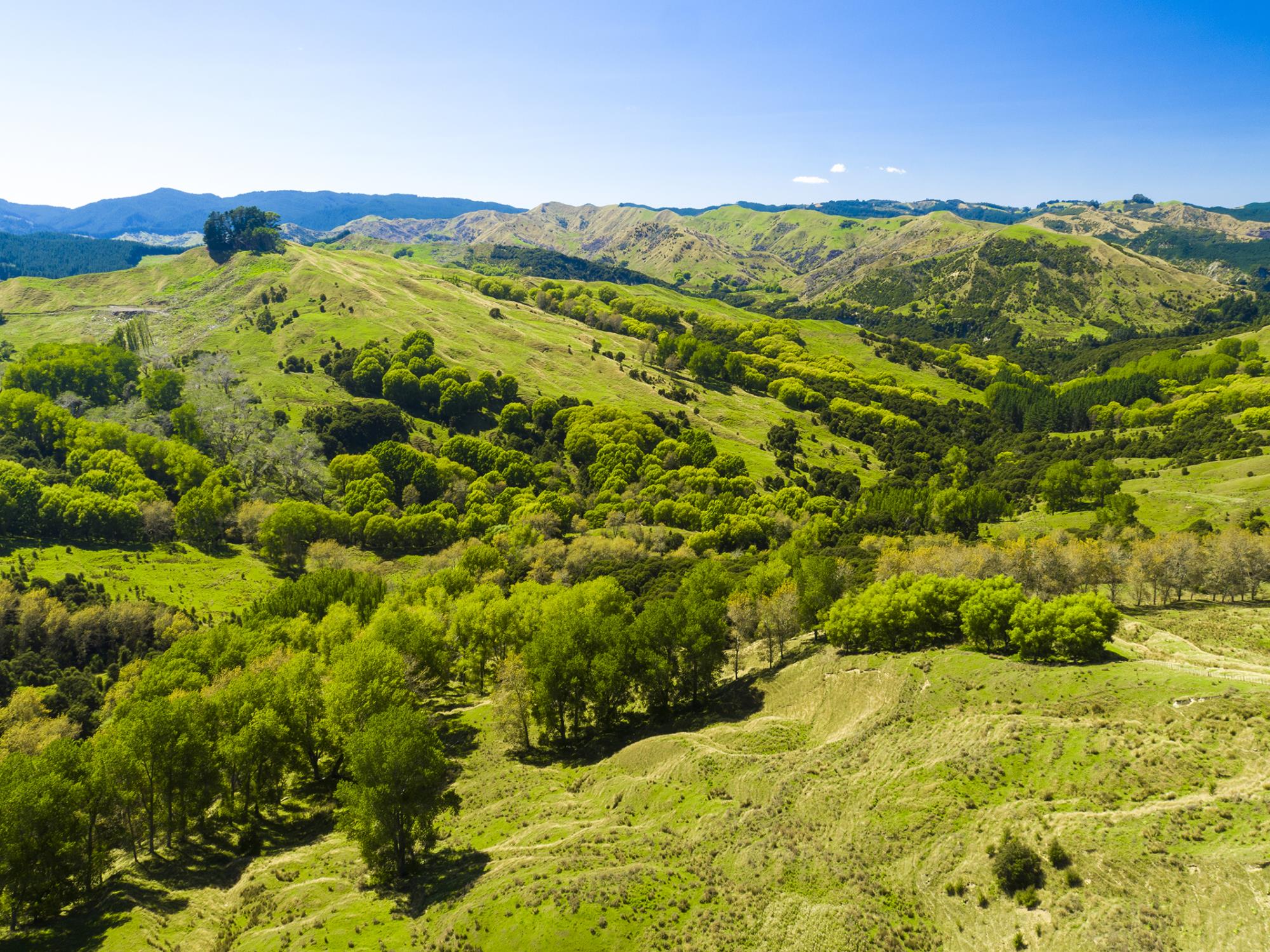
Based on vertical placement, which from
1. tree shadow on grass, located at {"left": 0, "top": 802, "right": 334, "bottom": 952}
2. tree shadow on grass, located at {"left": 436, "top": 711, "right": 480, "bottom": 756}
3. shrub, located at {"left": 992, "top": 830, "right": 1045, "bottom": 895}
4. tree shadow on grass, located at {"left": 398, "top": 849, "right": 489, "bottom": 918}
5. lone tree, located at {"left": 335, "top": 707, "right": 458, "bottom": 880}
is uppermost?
shrub, located at {"left": 992, "top": 830, "right": 1045, "bottom": 895}

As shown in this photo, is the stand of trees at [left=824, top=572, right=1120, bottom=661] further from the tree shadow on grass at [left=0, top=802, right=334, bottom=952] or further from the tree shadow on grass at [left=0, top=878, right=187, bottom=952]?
the tree shadow on grass at [left=0, top=878, right=187, bottom=952]

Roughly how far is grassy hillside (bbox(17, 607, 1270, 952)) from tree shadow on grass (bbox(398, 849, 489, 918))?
0.72ft

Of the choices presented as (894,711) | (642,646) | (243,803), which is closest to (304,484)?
(243,803)

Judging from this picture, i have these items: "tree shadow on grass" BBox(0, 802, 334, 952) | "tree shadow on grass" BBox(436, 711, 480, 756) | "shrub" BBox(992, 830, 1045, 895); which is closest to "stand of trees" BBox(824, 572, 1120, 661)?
"shrub" BBox(992, 830, 1045, 895)

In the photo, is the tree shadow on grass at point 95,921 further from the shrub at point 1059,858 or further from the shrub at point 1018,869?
the shrub at point 1059,858

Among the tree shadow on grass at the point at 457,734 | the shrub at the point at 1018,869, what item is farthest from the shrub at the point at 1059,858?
the tree shadow on grass at the point at 457,734

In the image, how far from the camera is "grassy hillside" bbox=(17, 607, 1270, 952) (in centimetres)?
3269

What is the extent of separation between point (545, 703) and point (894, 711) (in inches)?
1283

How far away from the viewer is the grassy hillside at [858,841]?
32688 millimetres

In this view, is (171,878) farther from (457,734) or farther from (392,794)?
(457,734)

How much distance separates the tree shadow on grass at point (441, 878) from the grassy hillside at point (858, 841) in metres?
0.22

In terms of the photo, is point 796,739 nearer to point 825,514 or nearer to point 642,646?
point 642,646

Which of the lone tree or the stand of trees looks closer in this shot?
the lone tree

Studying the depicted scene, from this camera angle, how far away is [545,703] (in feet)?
205
